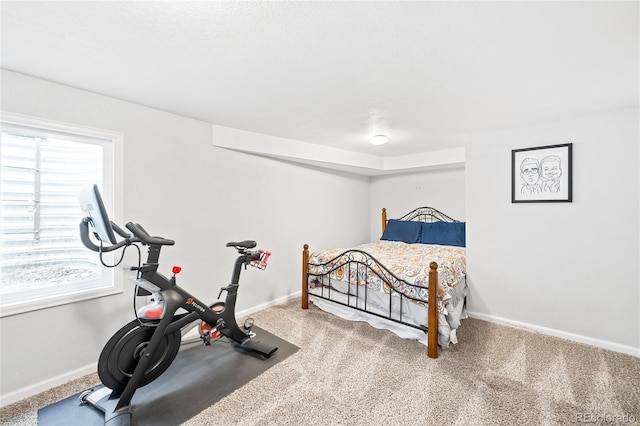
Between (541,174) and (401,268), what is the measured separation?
5.99ft

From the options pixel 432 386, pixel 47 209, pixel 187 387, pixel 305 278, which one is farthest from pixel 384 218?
pixel 47 209

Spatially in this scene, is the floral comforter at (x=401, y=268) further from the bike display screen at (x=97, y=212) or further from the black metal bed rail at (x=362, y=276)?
the bike display screen at (x=97, y=212)

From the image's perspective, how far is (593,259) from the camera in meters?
2.71

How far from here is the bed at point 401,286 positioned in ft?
8.56

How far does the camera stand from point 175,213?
2809 millimetres

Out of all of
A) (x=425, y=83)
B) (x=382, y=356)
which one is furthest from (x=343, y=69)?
(x=382, y=356)

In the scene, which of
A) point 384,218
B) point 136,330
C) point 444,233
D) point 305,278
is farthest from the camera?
point 384,218

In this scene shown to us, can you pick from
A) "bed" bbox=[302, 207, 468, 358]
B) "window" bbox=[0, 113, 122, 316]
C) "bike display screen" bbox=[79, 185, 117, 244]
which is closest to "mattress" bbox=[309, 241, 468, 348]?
"bed" bbox=[302, 207, 468, 358]

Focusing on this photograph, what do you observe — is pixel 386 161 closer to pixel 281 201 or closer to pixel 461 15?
pixel 281 201

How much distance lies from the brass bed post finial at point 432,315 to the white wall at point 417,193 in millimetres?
2612

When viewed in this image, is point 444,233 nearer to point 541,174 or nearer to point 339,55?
point 541,174

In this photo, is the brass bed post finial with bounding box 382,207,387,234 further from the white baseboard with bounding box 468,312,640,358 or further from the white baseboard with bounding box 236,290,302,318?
the white baseboard with bounding box 468,312,640,358

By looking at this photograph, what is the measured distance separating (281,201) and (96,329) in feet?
7.83

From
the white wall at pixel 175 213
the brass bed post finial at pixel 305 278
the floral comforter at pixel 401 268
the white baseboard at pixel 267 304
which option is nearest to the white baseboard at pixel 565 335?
the floral comforter at pixel 401 268
